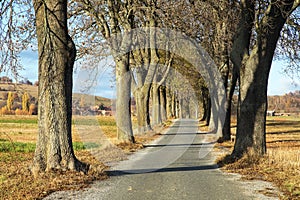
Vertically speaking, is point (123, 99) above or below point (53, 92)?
above

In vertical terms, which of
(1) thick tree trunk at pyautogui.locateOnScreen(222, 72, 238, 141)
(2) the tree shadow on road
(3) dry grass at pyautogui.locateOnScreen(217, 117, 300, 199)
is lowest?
(2) the tree shadow on road

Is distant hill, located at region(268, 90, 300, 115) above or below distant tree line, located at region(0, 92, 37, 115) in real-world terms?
above

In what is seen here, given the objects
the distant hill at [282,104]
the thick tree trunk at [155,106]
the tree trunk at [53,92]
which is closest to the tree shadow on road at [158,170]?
the tree trunk at [53,92]

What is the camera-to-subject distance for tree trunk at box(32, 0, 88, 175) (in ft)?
32.1

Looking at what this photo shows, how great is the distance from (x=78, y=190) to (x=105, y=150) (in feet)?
28.6

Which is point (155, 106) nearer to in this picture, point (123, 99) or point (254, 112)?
point (123, 99)

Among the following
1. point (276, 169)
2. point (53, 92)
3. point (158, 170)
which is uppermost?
point (53, 92)

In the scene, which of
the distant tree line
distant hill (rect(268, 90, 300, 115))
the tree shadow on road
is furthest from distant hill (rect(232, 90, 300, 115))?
the tree shadow on road

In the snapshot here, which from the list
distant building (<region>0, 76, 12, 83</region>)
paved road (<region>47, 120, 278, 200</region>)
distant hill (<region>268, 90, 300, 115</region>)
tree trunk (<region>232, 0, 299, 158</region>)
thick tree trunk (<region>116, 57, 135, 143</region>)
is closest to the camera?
paved road (<region>47, 120, 278, 200</region>)

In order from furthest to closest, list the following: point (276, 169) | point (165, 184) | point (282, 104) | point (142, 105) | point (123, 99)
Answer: point (282, 104) → point (142, 105) → point (123, 99) → point (276, 169) → point (165, 184)

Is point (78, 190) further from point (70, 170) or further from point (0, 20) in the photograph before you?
point (0, 20)

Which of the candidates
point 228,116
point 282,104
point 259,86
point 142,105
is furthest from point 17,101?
point 282,104

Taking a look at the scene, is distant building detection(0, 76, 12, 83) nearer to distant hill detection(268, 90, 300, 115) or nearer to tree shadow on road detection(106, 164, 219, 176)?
tree shadow on road detection(106, 164, 219, 176)

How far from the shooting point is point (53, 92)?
32.6ft
